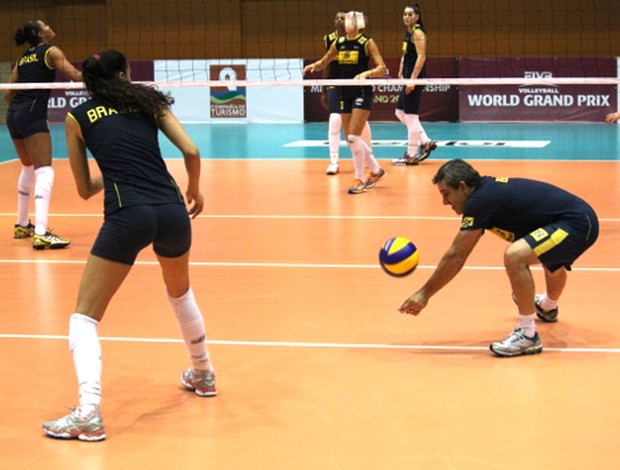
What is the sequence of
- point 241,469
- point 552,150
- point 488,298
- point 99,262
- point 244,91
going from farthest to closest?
point 244,91 < point 552,150 < point 488,298 < point 99,262 < point 241,469

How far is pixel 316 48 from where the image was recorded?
2484cm

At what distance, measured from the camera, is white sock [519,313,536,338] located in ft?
19.6

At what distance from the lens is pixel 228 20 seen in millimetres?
25047

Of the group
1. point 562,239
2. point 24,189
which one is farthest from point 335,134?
point 562,239

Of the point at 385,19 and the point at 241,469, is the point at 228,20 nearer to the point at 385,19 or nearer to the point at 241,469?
the point at 385,19

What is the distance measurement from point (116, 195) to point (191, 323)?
0.78 m

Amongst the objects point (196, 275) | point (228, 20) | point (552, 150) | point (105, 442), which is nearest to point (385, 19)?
point (228, 20)

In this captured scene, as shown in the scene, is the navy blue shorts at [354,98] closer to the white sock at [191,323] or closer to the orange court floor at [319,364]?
the orange court floor at [319,364]

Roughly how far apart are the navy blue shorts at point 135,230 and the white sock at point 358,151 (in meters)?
7.67

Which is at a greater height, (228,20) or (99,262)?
(228,20)

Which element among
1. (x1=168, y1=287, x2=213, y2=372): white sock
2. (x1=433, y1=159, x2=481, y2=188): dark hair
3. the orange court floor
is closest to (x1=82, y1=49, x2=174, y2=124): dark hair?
(x1=168, y1=287, x2=213, y2=372): white sock

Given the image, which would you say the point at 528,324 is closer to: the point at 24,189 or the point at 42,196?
the point at 42,196

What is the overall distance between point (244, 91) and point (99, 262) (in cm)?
1827

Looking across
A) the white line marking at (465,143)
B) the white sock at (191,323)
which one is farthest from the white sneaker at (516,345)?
the white line marking at (465,143)
